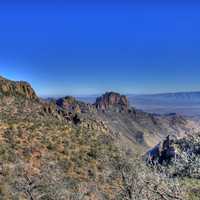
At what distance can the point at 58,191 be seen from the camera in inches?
1003

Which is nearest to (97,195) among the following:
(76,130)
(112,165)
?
(112,165)

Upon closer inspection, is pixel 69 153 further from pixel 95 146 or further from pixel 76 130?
pixel 76 130

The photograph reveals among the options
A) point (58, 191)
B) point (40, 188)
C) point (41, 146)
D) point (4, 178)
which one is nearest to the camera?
point (58, 191)

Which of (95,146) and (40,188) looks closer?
(40,188)

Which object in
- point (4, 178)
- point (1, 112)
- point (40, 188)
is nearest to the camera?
point (40, 188)

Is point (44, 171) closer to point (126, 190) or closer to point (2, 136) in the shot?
point (2, 136)

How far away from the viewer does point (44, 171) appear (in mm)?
33344

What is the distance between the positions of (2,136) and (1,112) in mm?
7785

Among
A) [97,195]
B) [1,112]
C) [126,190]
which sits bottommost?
[97,195]

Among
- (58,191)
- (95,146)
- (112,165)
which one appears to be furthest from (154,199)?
(95,146)

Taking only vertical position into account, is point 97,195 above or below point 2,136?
below

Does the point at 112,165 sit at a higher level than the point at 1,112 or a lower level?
lower

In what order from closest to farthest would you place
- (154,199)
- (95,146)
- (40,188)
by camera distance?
(154,199)
(40,188)
(95,146)

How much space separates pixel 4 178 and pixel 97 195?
260 inches
